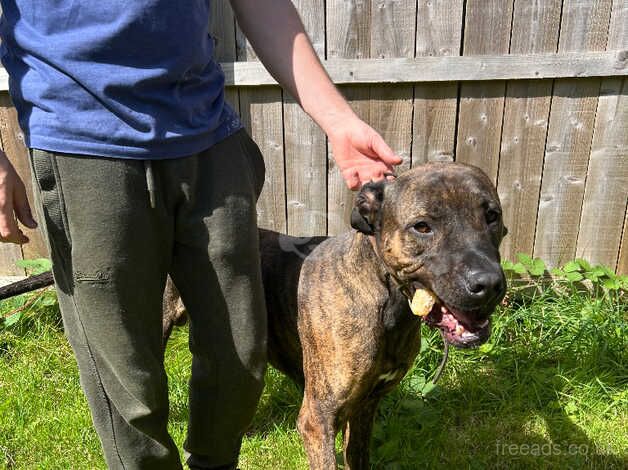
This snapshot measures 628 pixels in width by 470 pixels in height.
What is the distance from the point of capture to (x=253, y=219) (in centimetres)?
214

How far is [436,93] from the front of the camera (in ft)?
13.0

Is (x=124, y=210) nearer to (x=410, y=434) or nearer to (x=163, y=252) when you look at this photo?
(x=163, y=252)

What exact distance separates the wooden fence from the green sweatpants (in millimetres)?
1899

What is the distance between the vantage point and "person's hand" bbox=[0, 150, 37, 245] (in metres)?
1.72

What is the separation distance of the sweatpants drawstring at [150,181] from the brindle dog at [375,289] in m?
0.79

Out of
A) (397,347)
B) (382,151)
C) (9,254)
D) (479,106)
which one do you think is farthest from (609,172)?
(9,254)

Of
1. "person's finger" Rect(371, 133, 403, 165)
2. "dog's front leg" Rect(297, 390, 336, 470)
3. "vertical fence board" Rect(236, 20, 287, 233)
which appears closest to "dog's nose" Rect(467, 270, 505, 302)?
"person's finger" Rect(371, 133, 403, 165)

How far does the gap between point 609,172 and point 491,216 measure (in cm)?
241

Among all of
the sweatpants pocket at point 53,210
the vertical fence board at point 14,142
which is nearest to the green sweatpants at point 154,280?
the sweatpants pocket at point 53,210

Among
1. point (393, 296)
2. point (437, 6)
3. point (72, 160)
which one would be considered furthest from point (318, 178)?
point (72, 160)

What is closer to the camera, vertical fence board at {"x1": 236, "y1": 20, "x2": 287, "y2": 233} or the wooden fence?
the wooden fence

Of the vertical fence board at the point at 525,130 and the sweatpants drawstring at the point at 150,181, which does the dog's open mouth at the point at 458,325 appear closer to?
the sweatpants drawstring at the point at 150,181

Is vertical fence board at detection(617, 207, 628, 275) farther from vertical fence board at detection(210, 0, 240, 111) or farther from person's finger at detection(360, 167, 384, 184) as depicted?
vertical fence board at detection(210, 0, 240, 111)

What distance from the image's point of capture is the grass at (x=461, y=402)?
10.5 feet
